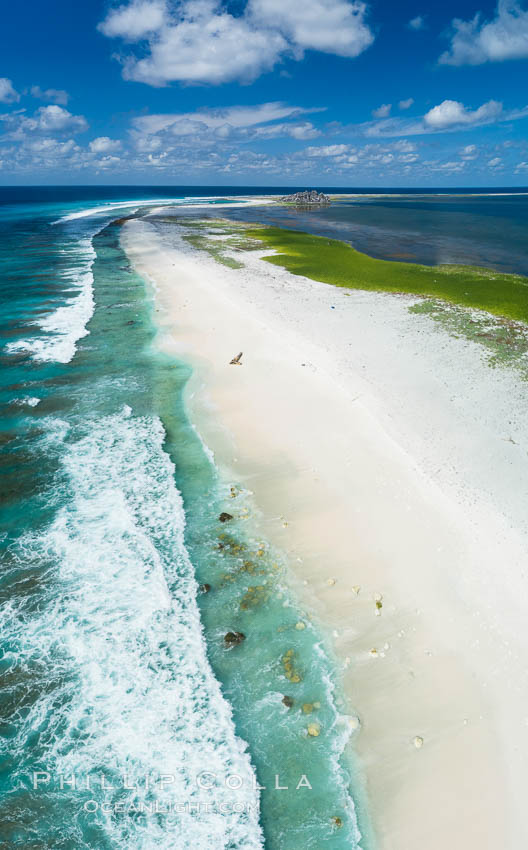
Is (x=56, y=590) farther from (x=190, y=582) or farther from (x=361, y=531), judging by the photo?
(x=361, y=531)

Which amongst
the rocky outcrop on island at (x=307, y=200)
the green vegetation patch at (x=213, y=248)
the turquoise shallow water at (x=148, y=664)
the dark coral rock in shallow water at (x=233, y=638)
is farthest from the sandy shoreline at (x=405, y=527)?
the rocky outcrop on island at (x=307, y=200)

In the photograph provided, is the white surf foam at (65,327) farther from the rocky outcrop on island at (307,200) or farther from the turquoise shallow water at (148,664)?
the rocky outcrop on island at (307,200)

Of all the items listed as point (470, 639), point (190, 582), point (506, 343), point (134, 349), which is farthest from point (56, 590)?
point (506, 343)

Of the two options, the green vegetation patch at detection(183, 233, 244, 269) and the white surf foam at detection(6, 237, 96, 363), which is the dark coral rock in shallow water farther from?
the green vegetation patch at detection(183, 233, 244, 269)

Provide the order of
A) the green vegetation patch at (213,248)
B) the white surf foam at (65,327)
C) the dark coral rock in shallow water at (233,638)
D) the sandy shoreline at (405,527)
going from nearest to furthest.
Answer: the sandy shoreline at (405,527) → the dark coral rock in shallow water at (233,638) → the white surf foam at (65,327) → the green vegetation patch at (213,248)

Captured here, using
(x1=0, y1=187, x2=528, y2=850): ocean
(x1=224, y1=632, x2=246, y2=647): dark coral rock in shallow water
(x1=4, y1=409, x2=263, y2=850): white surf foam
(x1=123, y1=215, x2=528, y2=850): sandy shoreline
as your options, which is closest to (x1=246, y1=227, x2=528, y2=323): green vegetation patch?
(x1=123, y1=215, x2=528, y2=850): sandy shoreline

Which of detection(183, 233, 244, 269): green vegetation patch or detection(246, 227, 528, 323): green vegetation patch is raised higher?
detection(183, 233, 244, 269): green vegetation patch
